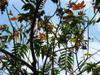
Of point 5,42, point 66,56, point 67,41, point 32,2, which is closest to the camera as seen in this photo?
point 32,2

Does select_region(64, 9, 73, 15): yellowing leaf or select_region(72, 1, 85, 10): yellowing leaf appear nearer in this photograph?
select_region(64, 9, 73, 15): yellowing leaf

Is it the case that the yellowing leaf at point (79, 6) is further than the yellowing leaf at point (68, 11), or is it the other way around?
the yellowing leaf at point (79, 6)

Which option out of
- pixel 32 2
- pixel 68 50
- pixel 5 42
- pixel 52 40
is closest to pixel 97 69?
pixel 68 50

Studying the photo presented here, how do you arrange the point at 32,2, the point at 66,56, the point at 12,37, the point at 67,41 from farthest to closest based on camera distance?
the point at 12,37 → the point at 67,41 → the point at 66,56 → the point at 32,2

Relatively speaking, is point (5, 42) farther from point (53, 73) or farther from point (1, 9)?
point (53, 73)

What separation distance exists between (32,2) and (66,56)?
1.05m

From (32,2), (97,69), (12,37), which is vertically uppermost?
(12,37)

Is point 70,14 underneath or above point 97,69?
above

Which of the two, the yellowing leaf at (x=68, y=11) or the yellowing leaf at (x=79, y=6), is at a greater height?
the yellowing leaf at (x=79, y=6)

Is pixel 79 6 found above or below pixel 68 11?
above

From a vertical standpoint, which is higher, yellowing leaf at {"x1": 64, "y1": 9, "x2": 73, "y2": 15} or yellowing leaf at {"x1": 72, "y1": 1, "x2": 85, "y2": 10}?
yellowing leaf at {"x1": 72, "y1": 1, "x2": 85, "y2": 10}

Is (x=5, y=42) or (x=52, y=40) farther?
(x=5, y=42)

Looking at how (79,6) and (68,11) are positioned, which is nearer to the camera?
(68,11)

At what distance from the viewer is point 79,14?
16.3 feet
